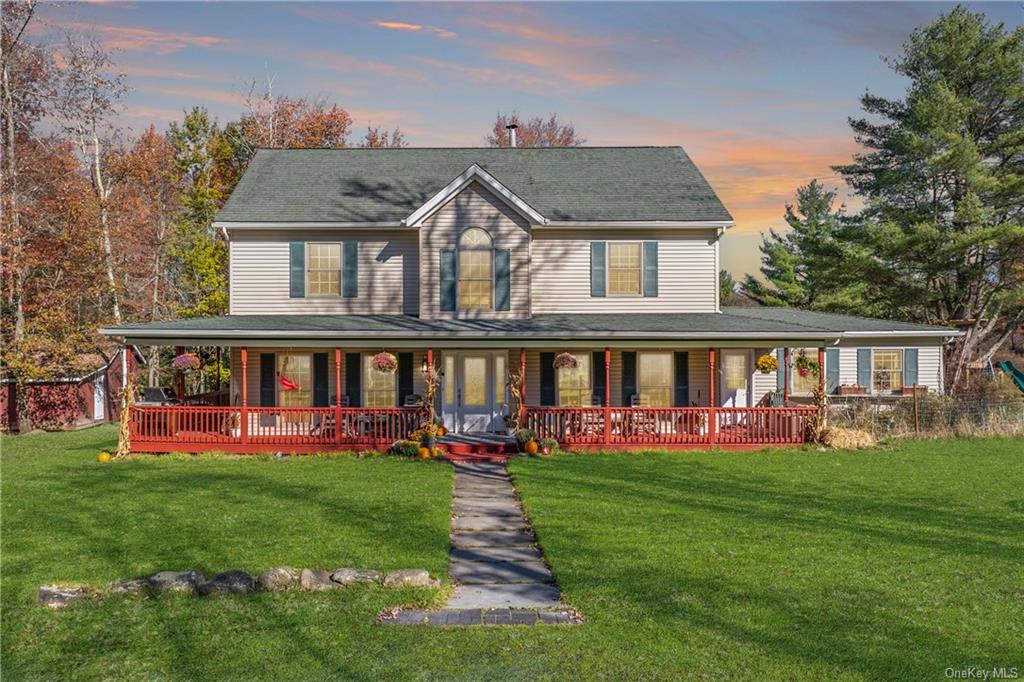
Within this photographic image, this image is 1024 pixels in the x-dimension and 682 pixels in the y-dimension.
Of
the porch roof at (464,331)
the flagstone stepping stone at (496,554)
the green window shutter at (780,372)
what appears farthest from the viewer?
the green window shutter at (780,372)

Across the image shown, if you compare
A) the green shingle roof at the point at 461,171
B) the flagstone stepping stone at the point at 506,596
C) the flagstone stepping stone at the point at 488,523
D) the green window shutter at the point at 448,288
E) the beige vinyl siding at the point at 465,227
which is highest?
the green shingle roof at the point at 461,171

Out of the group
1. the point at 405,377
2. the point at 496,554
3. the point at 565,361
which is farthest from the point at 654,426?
the point at 496,554

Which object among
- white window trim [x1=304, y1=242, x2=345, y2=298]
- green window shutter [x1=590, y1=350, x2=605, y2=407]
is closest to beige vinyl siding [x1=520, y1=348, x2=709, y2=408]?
green window shutter [x1=590, y1=350, x2=605, y2=407]

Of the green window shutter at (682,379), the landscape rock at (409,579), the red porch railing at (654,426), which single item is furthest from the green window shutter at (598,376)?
the landscape rock at (409,579)

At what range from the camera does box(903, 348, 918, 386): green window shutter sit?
2839 cm

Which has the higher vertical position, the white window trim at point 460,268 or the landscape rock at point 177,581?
the white window trim at point 460,268

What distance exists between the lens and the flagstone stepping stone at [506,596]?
28.8 ft

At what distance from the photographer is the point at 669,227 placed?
2336 cm

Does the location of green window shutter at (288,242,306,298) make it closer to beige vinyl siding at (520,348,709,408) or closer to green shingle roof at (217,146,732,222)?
green shingle roof at (217,146,732,222)

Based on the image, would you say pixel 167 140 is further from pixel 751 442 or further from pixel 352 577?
pixel 352 577

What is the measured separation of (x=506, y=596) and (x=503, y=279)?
14648mm

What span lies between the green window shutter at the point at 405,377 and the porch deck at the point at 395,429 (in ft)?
6.60

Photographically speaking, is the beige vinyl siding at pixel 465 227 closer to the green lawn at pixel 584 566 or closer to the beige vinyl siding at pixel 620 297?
the beige vinyl siding at pixel 620 297

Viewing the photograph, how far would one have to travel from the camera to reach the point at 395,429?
21.1m
